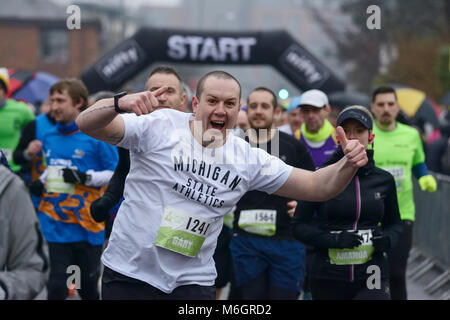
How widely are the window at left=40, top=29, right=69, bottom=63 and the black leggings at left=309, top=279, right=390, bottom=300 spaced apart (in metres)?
48.9

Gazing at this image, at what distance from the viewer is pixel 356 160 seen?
3947 mm

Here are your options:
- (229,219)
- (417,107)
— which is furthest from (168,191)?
(417,107)

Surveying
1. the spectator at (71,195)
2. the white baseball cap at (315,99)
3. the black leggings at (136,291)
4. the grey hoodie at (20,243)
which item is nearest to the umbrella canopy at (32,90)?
the white baseball cap at (315,99)

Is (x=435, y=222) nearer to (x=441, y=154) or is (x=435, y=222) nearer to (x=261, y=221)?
(x=441, y=154)

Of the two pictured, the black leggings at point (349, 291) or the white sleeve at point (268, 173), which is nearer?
the white sleeve at point (268, 173)

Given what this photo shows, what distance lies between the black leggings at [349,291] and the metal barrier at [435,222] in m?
4.47

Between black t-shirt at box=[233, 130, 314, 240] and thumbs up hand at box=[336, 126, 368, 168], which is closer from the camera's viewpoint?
thumbs up hand at box=[336, 126, 368, 168]

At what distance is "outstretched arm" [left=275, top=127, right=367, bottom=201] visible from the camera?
3951mm

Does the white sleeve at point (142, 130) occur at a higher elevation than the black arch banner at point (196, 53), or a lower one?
lower

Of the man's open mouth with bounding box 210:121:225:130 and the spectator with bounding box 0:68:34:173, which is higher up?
the man's open mouth with bounding box 210:121:225:130

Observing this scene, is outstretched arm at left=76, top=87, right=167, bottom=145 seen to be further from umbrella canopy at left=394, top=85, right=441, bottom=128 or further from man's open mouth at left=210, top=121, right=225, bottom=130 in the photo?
umbrella canopy at left=394, top=85, right=441, bottom=128

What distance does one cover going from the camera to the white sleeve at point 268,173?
436 cm

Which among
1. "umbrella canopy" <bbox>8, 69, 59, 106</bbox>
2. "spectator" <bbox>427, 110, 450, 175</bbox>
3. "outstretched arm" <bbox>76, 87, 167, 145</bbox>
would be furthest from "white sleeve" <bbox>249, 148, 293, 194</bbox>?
"umbrella canopy" <bbox>8, 69, 59, 106</bbox>

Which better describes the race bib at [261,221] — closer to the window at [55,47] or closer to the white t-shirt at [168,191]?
the white t-shirt at [168,191]
